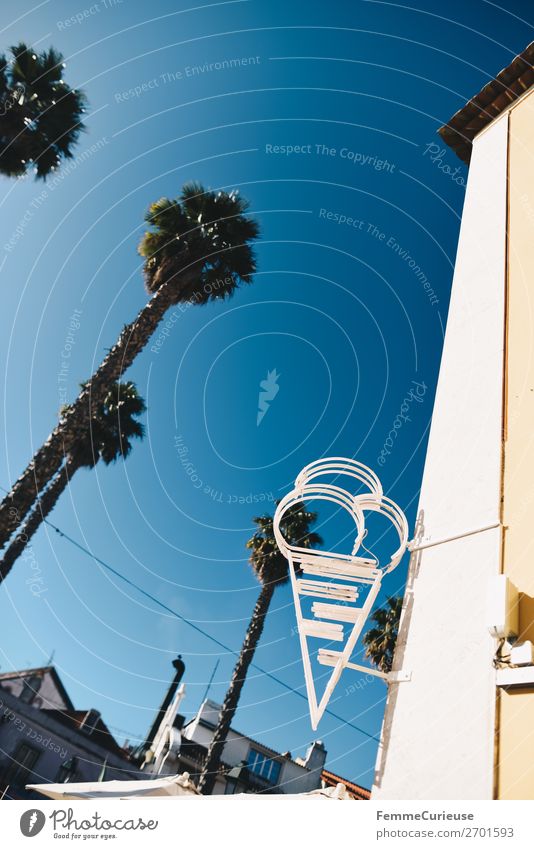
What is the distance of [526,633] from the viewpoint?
12.5ft

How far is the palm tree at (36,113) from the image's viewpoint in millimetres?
11820

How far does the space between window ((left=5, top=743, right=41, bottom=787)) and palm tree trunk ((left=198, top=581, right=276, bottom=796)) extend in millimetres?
6945

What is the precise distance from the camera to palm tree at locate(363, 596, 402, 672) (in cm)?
1969

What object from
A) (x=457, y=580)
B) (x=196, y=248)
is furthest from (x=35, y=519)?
(x=457, y=580)

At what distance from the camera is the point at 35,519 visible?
13.4 metres

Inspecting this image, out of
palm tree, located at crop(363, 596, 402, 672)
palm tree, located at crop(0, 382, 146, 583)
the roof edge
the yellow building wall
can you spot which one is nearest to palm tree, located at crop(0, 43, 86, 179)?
palm tree, located at crop(0, 382, 146, 583)

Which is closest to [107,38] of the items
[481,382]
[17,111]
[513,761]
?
[17,111]

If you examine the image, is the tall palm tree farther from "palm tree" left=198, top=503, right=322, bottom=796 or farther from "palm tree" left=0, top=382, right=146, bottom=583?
"palm tree" left=198, top=503, right=322, bottom=796

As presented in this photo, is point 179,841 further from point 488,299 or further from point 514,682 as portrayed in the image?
point 488,299

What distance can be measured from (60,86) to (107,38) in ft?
16.1

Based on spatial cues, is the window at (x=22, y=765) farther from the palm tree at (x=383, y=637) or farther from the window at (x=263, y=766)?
the palm tree at (x=383, y=637)

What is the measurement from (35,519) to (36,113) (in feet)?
32.5

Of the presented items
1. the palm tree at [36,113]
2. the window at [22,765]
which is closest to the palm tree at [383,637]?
the window at [22,765]

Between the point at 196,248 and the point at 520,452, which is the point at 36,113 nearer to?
the point at 196,248
